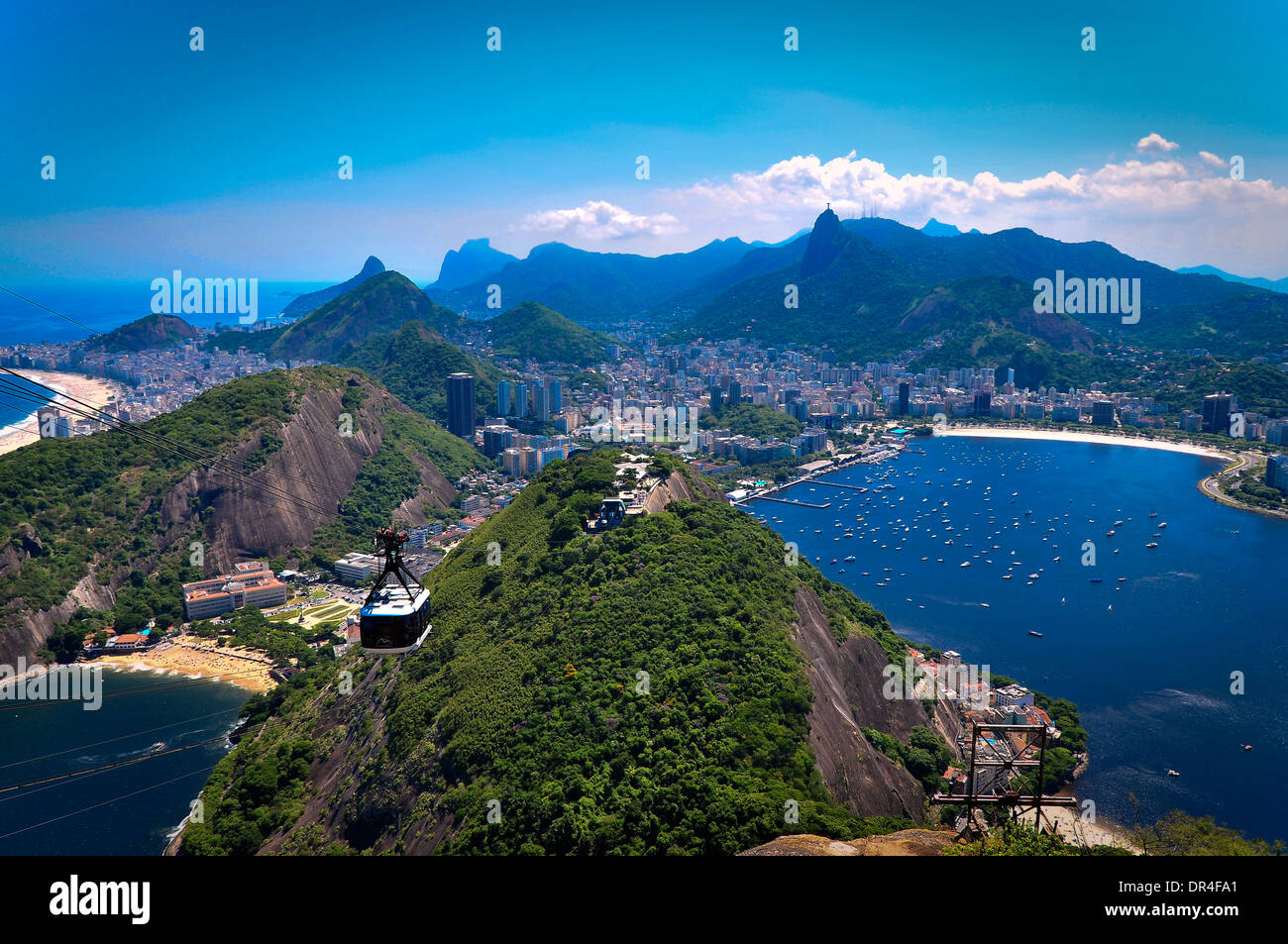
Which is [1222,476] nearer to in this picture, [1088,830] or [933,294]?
[1088,830]

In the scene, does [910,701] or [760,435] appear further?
[760,435]

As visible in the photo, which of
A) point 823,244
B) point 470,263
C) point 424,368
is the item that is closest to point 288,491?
point 424,368

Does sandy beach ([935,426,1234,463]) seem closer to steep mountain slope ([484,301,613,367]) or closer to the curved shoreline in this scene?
the curved shoreline

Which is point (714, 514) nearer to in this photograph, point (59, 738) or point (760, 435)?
point (59, 738)

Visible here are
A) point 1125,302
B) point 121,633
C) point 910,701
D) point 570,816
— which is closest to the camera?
point 570,816
